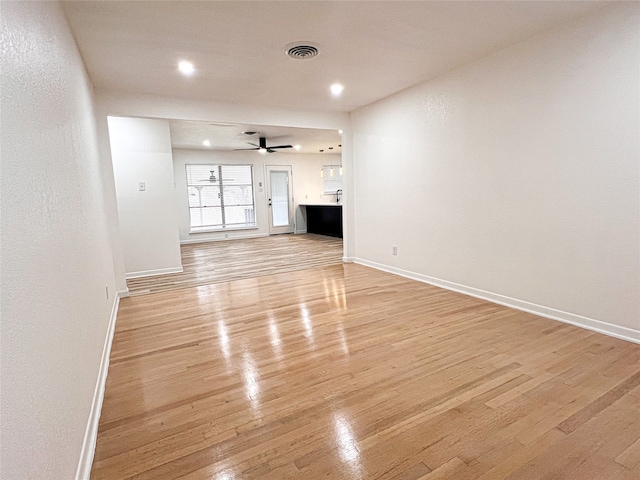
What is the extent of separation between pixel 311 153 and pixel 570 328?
26.1 ft

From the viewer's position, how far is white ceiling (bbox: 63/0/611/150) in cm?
233

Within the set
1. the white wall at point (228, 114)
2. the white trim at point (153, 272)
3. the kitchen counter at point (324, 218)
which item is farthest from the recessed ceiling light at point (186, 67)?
the kitchen counter at point (324, 218)

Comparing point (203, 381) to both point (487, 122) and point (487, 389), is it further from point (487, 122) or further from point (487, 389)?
point (487, 122)

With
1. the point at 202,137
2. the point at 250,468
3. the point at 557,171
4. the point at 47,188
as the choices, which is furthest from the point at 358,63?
the point at 202,137

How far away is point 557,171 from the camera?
2816 mm

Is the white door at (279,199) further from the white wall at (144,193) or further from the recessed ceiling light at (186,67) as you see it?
the recessed ceiling light at (186,67)

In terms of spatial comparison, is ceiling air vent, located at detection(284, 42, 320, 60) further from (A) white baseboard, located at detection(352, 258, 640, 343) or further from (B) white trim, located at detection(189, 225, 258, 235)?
(B) white trim, located at detection(189, 225, 258, 235)

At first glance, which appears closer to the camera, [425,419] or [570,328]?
[425,419]

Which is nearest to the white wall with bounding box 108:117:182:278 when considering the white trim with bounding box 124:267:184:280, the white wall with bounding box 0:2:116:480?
the white trim with bounding box 124:267:184:280

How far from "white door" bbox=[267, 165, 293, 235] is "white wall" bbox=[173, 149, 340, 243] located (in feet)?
0.43

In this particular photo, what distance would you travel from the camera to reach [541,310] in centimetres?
305

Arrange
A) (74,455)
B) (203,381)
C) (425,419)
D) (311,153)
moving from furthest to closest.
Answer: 1. (311,153)
2. (203,381)
3. (425,419)
4. (74,455)

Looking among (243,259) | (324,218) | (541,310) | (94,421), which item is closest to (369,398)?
(94,421)

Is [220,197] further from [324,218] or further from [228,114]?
[228,114]
